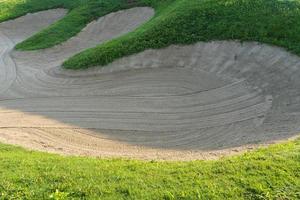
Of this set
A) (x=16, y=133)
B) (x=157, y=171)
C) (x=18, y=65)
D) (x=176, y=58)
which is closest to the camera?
(x=157, y=171)

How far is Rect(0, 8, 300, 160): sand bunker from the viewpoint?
18.8 meters

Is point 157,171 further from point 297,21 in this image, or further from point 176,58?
point 297,21

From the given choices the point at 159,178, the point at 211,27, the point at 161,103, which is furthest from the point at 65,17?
the point at 159,178

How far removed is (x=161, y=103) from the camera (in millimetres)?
22609

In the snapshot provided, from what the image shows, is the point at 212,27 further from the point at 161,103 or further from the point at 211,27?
the point at 161,103

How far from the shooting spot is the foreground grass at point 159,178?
13.2m

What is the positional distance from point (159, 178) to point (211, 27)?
1478cm

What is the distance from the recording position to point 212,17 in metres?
27.5

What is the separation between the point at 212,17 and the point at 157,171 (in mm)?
15204

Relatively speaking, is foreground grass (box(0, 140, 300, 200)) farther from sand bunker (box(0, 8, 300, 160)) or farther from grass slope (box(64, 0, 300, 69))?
grass slope (box(64, 0, 300, 69))

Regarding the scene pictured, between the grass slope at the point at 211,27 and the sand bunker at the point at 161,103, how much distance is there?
1.98ft

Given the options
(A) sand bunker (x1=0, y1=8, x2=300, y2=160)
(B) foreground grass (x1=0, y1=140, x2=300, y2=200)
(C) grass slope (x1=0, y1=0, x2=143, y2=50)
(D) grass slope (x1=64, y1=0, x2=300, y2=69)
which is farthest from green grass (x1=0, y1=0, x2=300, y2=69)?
(B) foreground grass (x1=0, y1=140, x2=300, y2=200)

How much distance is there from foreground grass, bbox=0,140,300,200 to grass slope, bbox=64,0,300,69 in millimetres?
11129

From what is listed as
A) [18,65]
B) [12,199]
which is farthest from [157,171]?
[18,65]
